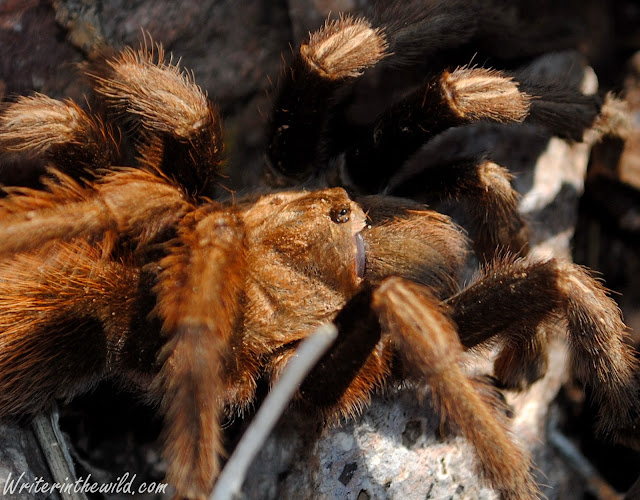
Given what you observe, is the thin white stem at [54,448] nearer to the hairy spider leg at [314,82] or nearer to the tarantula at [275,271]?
the tarantula at [275,271]

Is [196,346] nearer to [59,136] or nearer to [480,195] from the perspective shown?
[59,136]

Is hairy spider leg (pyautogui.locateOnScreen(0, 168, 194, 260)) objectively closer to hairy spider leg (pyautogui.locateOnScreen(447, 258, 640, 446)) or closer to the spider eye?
the spider eye

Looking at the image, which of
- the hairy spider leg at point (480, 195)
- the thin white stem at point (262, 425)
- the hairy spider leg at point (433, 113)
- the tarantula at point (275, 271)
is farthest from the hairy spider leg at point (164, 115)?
the thin white stem at point (262, 425)

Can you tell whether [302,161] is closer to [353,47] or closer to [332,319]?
[353,47]

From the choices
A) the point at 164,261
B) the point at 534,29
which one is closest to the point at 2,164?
the point at 164,261

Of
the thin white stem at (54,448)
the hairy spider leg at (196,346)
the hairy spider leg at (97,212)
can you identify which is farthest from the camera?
the thin white stem at (54,448)

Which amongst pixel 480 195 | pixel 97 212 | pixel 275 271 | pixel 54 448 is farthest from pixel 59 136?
pixel 480 195
